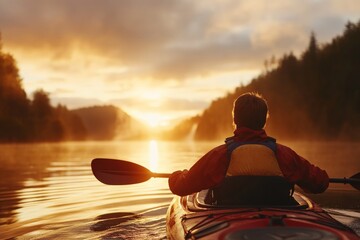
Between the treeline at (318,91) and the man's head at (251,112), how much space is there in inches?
2673

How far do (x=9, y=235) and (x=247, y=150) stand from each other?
4.00 metres

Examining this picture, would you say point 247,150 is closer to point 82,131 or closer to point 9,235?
point 9,235

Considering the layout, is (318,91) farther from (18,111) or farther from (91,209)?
(91,209)

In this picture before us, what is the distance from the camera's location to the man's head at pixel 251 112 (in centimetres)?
419

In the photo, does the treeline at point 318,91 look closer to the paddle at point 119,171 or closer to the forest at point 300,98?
the forest at point 300,98

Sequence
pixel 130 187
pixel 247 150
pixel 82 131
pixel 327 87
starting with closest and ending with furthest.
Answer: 1. pixel 247 150
2. pixel 130 187
3. pixel 327 87
4. pixel 82 131

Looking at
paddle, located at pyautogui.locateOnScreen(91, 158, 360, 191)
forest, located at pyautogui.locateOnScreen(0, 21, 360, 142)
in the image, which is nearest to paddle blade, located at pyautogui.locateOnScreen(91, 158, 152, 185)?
paddle, located at pyautogui.locateOnScreen(91, 158, 360, 191)

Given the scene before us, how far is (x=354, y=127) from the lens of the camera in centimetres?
6944

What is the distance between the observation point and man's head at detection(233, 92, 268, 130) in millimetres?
4191

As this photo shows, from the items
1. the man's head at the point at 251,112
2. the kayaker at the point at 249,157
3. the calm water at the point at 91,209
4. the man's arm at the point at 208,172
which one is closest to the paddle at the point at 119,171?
the calm water at the point at 91,209

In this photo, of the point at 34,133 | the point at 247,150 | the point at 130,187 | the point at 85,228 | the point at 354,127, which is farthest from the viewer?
the point at 34,133

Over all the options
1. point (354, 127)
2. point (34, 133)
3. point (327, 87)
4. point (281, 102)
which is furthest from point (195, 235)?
point (281, 102)

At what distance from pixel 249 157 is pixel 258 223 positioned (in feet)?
2.18

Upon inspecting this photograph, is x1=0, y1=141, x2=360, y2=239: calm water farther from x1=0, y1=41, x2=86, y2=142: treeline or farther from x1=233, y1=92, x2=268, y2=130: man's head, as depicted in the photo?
x1=0, y1=41, x2=86, y2=142: treeline
